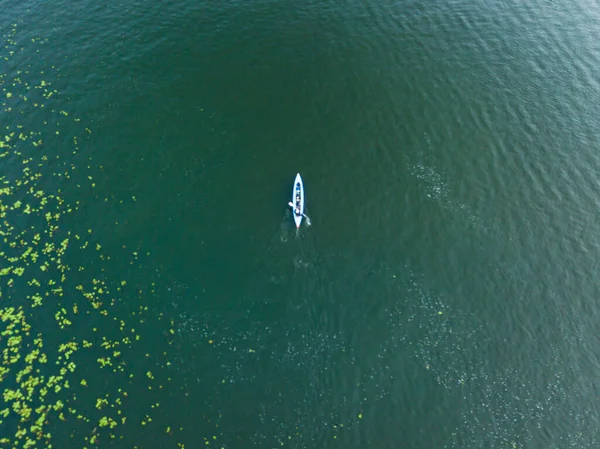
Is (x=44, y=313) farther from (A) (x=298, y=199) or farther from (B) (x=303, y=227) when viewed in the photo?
(A) (x=298, y=199)

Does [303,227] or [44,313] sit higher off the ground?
[303,227]

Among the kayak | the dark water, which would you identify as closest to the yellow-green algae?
the dark water

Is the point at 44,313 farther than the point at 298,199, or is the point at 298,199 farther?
the point at 298,199

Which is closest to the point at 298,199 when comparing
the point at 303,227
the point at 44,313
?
the point at 303,227

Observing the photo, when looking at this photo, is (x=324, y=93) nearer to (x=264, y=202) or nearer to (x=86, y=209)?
(x=264, y=202)

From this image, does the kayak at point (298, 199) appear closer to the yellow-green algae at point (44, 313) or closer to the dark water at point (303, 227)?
the dark water at point (303, 227)

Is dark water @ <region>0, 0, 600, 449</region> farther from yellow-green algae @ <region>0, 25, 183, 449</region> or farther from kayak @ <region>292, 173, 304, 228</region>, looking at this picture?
kayak @ <region>292, 173, 304, 228</region>
